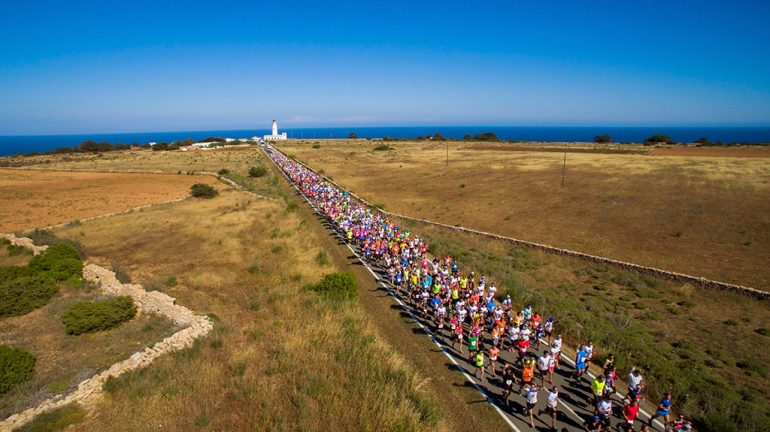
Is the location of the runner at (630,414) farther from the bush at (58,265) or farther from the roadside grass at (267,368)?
the bush at (58,265)

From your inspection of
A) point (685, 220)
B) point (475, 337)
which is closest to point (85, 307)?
point (475, 337)

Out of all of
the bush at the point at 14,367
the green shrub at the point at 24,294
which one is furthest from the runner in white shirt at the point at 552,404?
the green shrub at the point at 24,294

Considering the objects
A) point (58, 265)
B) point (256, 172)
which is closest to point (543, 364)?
point (58, 265)

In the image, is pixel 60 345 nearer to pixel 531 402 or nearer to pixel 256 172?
pixel 531 402

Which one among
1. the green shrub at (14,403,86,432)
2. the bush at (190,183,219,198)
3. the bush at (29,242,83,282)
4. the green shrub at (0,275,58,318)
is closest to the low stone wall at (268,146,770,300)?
the bush at (29,242,83,282)

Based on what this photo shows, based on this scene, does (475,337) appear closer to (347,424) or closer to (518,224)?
(347,424)

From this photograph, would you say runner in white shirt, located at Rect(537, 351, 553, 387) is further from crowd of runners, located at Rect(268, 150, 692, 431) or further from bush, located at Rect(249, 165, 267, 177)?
bush, located at Rect(249, 165, 267, 177)
